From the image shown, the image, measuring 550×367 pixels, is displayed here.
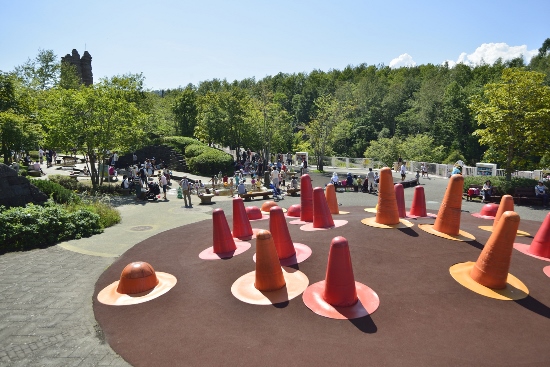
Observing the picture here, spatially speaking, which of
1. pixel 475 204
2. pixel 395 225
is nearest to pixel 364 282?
pixel 395 225

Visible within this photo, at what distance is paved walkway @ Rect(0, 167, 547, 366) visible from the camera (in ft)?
21.4

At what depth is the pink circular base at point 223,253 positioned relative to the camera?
10008 millimetres

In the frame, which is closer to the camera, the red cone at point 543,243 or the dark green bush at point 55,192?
the red cone at point 543,243

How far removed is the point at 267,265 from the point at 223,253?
8.94ft

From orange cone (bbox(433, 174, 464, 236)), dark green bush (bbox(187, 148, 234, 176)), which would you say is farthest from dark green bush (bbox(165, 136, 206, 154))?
orange cone (bbox(433, 174, 464, 236))

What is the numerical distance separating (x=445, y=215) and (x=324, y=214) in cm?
335

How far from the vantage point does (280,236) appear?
923cm

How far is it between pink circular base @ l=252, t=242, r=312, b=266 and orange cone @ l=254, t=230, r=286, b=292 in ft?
3.34

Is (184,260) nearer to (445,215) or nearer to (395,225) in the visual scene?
(395,225)

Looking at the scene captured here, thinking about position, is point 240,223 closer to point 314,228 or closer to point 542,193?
point 314,228

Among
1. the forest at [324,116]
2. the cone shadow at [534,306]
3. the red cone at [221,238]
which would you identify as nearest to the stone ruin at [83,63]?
the forest at [324,116]

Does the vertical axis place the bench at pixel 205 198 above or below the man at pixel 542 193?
below

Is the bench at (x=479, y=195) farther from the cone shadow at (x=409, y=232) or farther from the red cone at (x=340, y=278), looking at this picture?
the red cone at (x=340, y=278)

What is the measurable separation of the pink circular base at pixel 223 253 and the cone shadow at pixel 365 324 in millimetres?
4217
